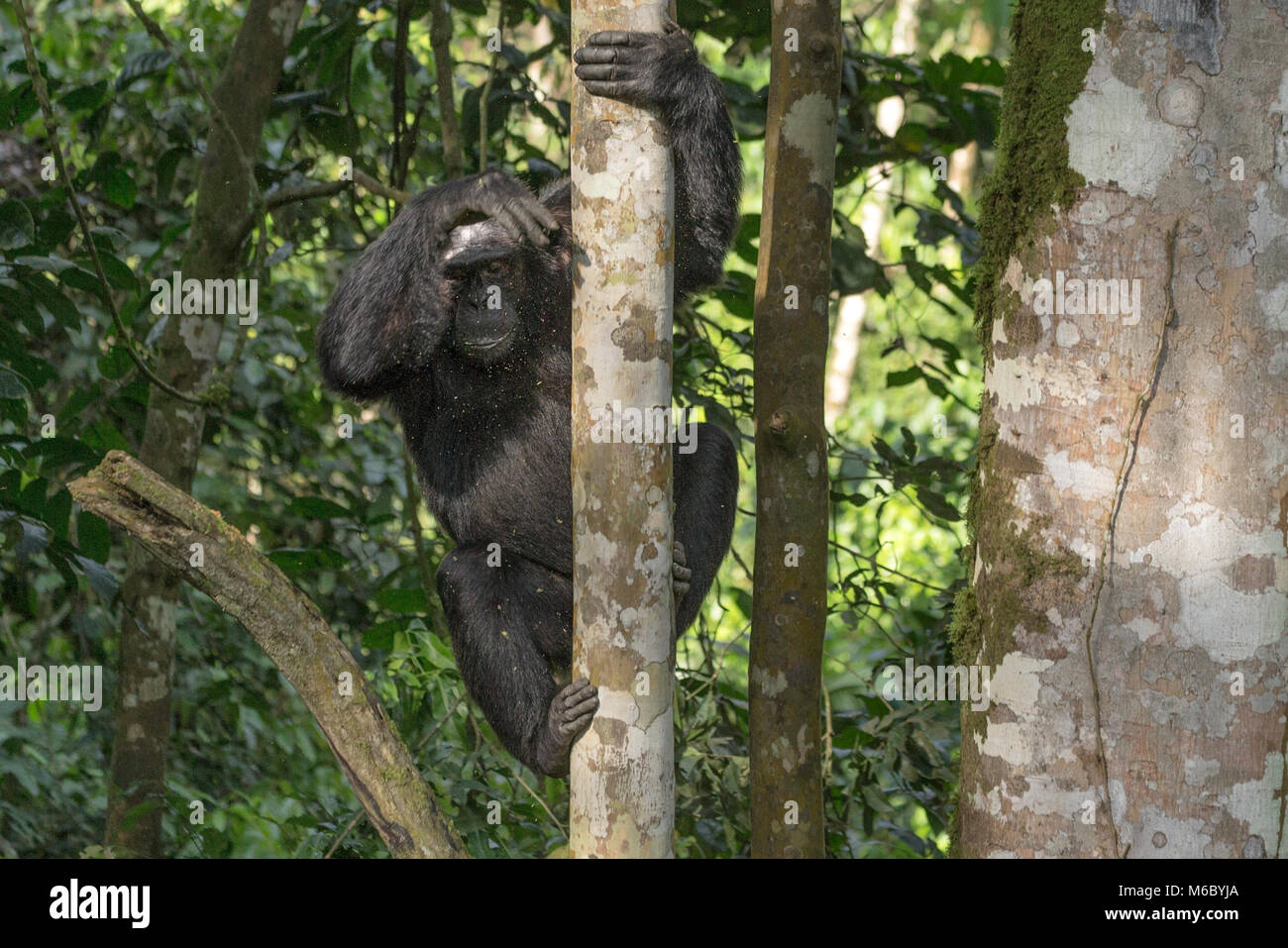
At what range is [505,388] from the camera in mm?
4406

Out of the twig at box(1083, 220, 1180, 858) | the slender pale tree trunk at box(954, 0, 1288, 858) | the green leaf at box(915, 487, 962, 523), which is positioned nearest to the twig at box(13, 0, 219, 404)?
the green leaf at box(915, 487, 962, 523)

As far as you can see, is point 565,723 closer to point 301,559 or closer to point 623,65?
point 623,65

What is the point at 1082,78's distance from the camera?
249 centimetres

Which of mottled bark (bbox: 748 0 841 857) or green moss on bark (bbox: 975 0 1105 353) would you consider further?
mottled bark (bbox: 748 0 841 857)

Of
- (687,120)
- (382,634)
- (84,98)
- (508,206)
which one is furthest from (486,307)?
(84,98)

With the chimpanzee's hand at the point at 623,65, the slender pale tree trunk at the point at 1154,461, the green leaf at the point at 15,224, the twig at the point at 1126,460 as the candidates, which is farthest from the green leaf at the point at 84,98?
the twig at the point at 1126,460

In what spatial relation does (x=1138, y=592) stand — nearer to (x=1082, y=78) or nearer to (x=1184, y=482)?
(x=1184, y=482)

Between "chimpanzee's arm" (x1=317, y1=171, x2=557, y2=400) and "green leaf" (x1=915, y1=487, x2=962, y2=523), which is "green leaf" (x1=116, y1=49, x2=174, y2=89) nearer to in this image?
"chimpanzee's arm" (x1=317, y1=171, x2=557, y2=400)

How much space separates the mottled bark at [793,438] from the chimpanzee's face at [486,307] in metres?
0.85

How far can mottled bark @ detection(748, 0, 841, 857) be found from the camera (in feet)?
12.5

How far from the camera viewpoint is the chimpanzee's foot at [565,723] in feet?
9.78

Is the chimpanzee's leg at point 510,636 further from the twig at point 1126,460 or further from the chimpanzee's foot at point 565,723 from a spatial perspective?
the twig at point 1126,460

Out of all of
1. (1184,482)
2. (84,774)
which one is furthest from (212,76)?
(1184,482)

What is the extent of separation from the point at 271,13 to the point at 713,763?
3.71m
